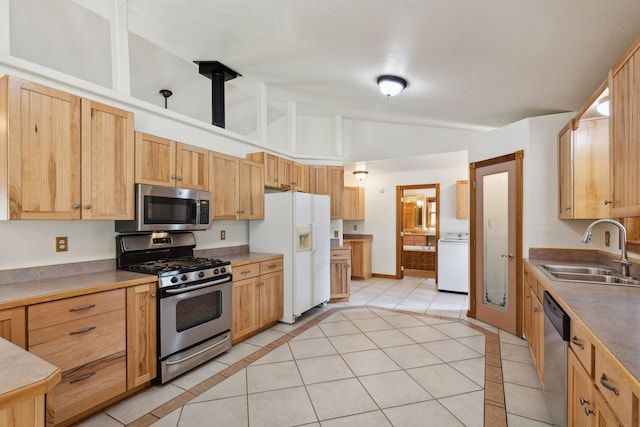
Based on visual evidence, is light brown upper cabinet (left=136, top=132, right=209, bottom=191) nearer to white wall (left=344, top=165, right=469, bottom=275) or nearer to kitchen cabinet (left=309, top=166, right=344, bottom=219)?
kitchen cabinet (left=309, top=166, right=344, bottom=219)

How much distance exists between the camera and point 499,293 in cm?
367

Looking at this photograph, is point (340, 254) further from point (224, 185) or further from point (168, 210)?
point (168, 210)

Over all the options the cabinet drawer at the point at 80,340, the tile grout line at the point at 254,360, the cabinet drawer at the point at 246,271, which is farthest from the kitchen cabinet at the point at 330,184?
the cabinet drawer at the point at 80,340

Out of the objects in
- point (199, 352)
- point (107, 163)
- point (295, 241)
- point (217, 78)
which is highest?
point (217, 78)

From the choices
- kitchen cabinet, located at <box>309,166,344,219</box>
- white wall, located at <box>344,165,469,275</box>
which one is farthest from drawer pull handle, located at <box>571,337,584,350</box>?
white wall, located at <box>344,165,469,275</box>

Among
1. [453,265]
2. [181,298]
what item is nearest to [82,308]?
[181,298]

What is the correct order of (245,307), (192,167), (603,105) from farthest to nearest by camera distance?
(245,307)
(192,167)
(603,105)

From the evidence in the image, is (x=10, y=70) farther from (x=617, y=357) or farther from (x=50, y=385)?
(x=617, y=357)

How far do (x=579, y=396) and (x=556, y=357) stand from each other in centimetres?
36

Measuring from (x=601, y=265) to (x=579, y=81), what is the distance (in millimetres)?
1664

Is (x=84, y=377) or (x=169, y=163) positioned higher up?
(x=169, y=163)

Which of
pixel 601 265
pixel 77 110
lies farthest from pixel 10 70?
pixel 601 265

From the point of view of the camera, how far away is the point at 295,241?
377cm

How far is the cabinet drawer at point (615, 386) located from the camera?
896 mm
